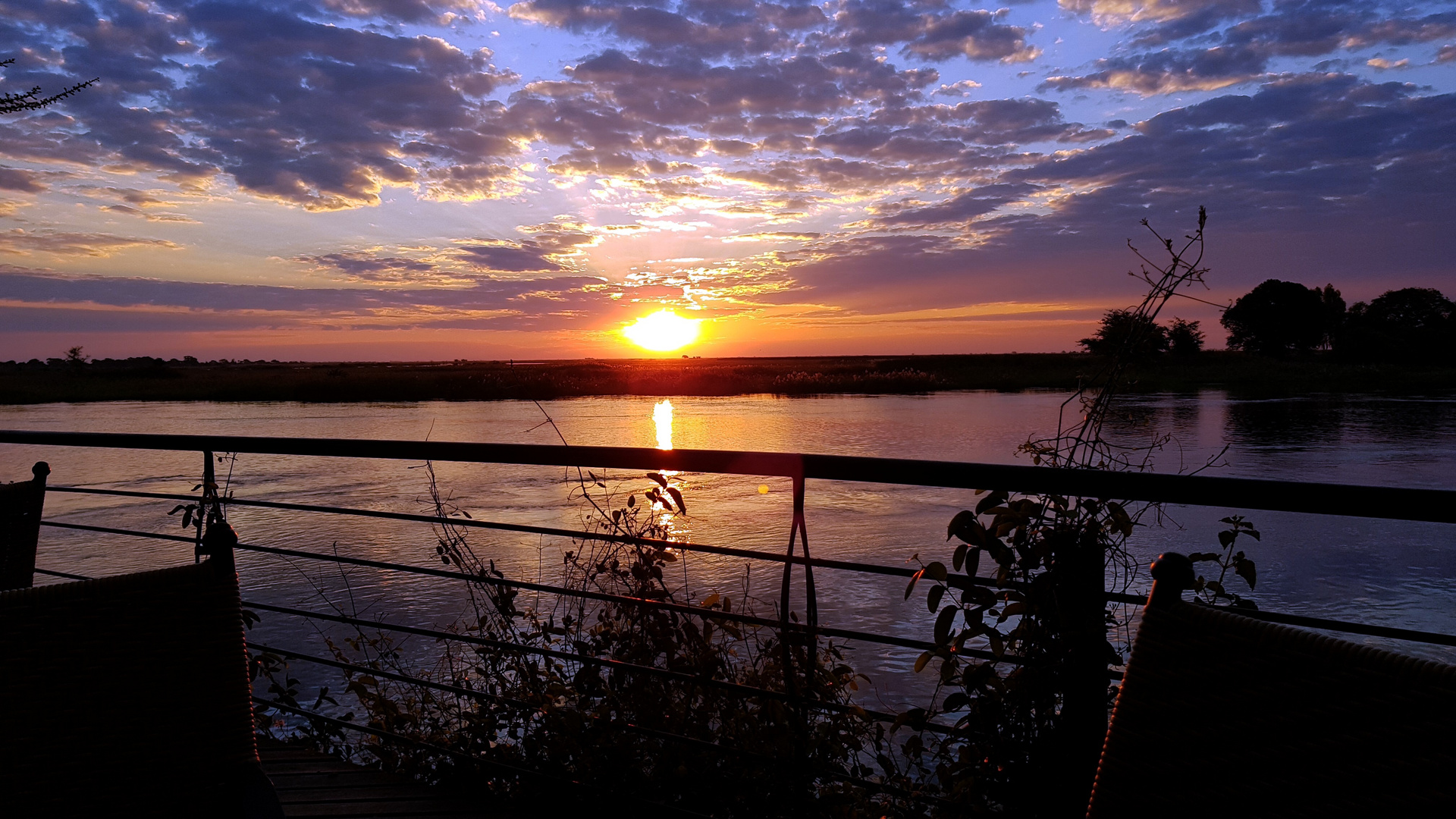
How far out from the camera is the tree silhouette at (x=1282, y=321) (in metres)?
46.8

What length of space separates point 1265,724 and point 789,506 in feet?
26.8

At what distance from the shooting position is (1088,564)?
1553 millimetres

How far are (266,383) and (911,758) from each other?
1729 inches

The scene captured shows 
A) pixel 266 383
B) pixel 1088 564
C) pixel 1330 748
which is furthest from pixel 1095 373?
pixel 266 383

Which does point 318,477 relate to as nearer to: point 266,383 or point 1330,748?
point 1330,748

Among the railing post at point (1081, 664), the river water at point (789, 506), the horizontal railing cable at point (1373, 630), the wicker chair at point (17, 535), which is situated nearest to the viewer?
the horizontal railing cable at point (1373, 630)

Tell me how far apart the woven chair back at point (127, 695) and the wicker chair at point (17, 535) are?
1.02 m

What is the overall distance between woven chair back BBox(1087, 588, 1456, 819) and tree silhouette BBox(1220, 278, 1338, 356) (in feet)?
175

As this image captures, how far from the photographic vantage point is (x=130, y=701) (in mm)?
1093

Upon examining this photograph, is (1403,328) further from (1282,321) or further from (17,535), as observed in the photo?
Result: (17,535)

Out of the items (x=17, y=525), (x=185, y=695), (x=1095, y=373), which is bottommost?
(x=185, y=695)

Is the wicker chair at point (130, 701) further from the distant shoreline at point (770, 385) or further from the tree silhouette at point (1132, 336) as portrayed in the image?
the distant shoreline at point (770, 385)

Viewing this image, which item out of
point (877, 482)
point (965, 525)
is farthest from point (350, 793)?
point (965, 525)

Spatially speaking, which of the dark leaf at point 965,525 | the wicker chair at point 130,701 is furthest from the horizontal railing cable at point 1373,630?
the wicker chair at point 130,701
